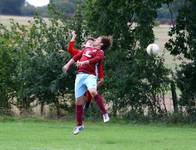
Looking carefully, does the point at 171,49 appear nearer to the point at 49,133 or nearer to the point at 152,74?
the point at 152,74

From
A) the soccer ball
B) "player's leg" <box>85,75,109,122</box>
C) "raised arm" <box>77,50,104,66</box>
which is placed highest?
the soccer ball

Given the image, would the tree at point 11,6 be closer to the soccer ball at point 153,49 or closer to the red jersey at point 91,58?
Result: the soccer ball at point 153,49

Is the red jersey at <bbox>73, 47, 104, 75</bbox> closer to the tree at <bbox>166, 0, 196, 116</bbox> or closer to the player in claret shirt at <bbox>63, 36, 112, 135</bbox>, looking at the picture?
the player in claret shirt at <bbox>63, 36, 112, 135</bbox>

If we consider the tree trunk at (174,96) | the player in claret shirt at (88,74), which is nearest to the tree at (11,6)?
the tree trunk at (174,96)

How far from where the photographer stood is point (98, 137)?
16.5m

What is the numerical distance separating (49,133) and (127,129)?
2.86m

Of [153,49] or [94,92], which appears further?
[153,49]

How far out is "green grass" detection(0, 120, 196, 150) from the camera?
1370 centimetres

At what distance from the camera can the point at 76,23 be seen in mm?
24484

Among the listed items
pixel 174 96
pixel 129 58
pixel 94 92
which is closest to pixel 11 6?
pixel 129 58

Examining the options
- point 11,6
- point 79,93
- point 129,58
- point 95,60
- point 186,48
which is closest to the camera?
point 95,60

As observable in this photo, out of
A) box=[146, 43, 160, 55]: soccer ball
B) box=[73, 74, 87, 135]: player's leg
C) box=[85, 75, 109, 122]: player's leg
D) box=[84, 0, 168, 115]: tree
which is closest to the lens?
box=[85, 75, 109, 122]: player's leg

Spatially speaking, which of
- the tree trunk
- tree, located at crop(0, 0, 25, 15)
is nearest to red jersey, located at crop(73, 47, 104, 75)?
the tree trunk

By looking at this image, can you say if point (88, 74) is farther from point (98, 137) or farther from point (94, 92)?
point (98, 137)
